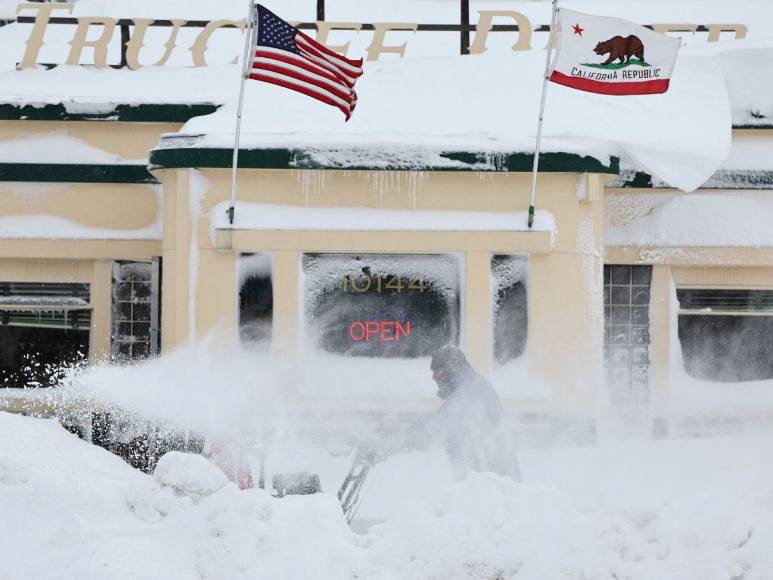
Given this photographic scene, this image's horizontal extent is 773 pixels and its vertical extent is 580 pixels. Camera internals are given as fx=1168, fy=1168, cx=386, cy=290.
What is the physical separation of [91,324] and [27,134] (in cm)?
262

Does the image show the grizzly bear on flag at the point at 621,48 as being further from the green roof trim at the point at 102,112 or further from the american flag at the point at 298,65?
the green roof trim at the point at 102,112

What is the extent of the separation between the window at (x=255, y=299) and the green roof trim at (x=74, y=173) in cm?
266

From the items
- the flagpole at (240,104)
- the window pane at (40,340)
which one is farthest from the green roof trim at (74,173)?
the flagpole at (240,104)

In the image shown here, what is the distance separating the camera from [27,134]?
15297mm

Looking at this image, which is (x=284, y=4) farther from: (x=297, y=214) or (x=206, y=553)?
(x=206, y=553)

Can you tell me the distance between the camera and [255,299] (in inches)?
519

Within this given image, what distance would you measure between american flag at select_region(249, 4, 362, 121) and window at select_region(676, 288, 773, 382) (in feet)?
18.2

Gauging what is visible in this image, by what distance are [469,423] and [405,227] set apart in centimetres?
371

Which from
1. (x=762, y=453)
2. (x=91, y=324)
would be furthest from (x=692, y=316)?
(x=91, y=324)

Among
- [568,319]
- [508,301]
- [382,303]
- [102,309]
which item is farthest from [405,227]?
[102,309]

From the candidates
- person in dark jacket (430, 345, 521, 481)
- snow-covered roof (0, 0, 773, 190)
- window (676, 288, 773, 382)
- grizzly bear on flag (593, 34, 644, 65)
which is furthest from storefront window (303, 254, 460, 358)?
window (676, 288, 773, 382)

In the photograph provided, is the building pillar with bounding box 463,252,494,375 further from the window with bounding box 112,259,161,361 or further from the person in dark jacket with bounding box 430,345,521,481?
the window with bounding box 112,259,161,361

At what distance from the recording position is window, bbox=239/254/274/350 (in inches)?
518

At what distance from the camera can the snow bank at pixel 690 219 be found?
15.2 meters
